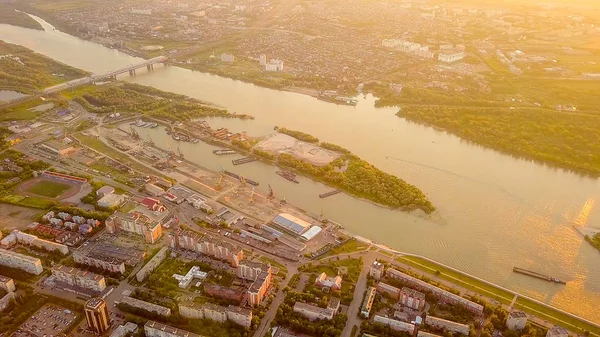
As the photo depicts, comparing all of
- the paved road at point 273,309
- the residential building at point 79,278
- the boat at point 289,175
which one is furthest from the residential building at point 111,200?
the paved road at point 273,309

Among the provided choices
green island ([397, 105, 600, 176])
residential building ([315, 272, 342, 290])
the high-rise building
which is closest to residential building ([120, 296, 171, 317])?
the high-rise building

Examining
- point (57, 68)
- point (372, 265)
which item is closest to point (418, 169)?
point (372, 265)

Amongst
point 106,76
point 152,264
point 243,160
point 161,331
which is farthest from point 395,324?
point 106,76

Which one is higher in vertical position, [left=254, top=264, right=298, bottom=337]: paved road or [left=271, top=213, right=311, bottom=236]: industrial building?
[left=271, top=213, right=311, bottom=236]: industrial building

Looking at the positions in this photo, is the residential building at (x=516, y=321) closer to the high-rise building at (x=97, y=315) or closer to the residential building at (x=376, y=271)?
the residential building at (x=376, y=271)

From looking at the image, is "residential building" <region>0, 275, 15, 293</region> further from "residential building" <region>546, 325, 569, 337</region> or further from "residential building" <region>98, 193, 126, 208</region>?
"residential building" <region>546, 325, 569, 337</region>

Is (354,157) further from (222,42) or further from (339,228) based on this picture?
(222,42)

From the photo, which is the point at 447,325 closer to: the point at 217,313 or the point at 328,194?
the point at 217,313
